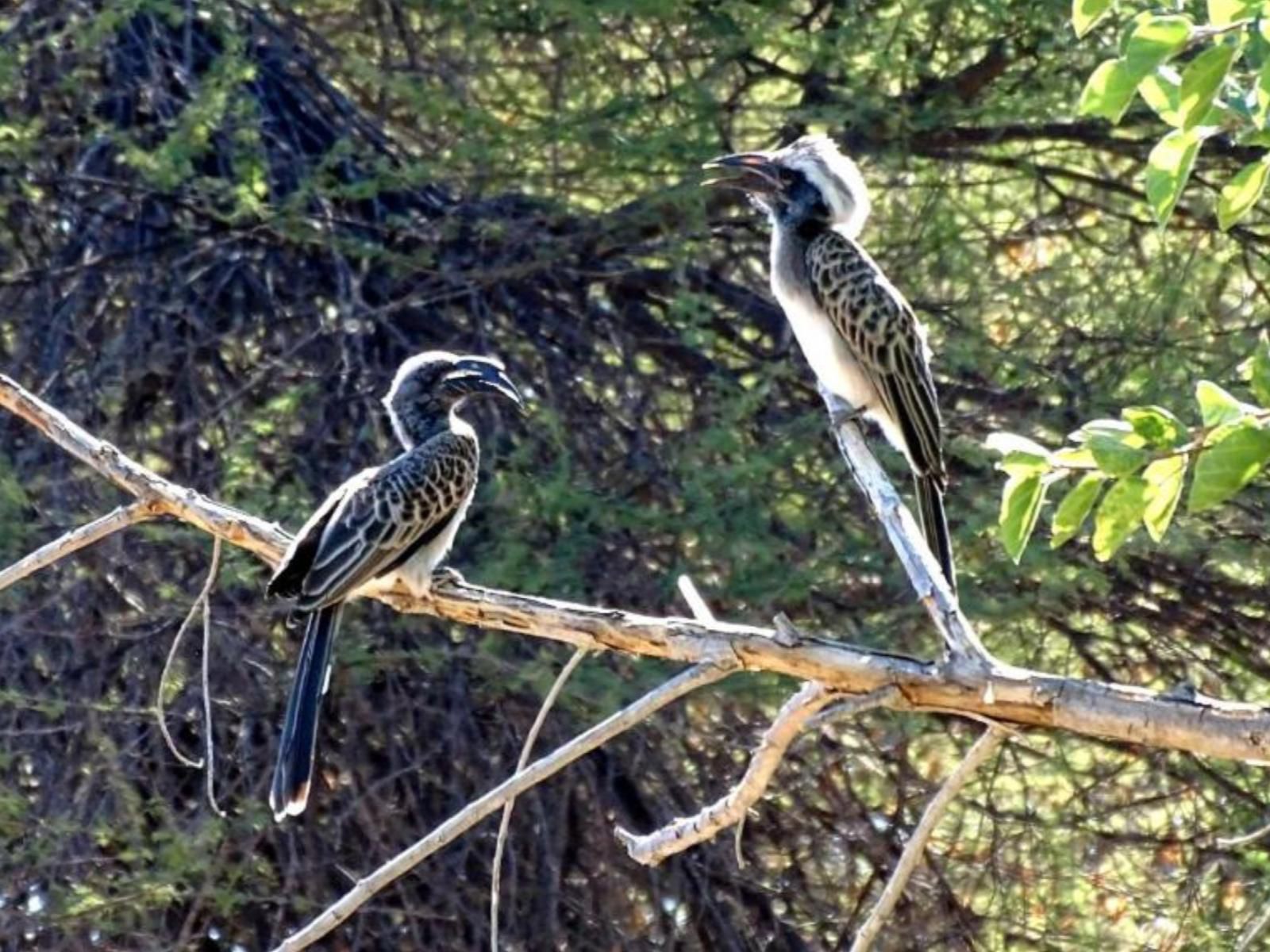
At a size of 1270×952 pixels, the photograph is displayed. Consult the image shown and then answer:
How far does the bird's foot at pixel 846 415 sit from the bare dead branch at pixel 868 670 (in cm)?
112

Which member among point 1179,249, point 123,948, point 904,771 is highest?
point 1179,249

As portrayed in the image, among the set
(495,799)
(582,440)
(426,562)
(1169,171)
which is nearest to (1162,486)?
(1169,171)

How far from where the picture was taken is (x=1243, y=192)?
9.66 ft

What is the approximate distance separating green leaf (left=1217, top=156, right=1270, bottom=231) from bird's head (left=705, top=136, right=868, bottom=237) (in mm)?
2798

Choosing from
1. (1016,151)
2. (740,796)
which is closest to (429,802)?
(1016,151)

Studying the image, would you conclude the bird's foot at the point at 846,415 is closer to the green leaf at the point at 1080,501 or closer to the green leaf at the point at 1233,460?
the green leaf at the point at 1080,501

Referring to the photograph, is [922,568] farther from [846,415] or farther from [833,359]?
[833,359]

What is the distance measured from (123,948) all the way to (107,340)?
5.09ft

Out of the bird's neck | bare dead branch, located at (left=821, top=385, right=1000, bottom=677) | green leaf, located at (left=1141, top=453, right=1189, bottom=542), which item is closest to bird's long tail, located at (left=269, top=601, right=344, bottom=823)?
the bird's neck

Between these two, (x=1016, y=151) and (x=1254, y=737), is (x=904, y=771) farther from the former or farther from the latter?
(x=1254, y=737)

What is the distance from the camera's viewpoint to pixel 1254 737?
2957 millimetres

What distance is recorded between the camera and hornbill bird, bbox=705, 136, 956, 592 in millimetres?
A: 5672

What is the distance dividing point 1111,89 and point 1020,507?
0.47 meters

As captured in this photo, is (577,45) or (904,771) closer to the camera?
(904,771)
